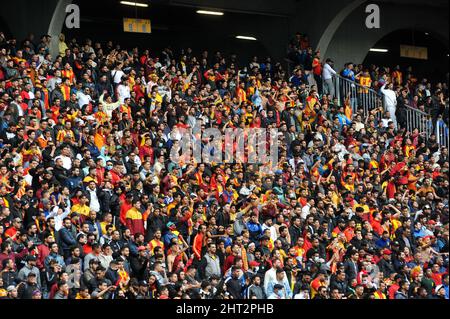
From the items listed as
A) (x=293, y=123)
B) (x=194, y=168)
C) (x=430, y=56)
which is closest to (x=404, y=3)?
(x=430, y=56)

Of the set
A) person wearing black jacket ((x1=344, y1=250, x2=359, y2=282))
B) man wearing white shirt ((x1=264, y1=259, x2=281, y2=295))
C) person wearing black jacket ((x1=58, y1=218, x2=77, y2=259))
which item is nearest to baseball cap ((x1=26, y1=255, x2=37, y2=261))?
person wearing black jacket ((x1=58, y1=218, x2=77, y2=259))

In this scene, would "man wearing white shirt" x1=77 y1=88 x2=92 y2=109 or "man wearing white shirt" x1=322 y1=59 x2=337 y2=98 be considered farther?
"man wearing white shirt" x1=322 y1=59 x2=337 y2=98

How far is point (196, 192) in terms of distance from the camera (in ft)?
75.3

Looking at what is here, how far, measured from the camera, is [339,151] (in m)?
26.3

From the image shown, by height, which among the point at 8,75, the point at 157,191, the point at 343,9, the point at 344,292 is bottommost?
the point at 344,292

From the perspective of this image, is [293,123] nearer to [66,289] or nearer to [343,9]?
[343,9]

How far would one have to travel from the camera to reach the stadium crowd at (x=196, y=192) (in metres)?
19.9

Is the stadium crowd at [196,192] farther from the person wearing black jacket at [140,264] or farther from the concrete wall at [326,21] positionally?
the concrete wall at [326,21]

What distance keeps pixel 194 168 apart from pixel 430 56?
15.9 meters

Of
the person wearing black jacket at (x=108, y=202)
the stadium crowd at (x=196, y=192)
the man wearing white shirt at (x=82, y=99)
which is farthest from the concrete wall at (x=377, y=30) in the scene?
the person wearing black jacket at (x=108, y=202)

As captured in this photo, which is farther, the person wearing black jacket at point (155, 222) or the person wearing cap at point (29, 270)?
the person wearing black jacket at point (155, 222)

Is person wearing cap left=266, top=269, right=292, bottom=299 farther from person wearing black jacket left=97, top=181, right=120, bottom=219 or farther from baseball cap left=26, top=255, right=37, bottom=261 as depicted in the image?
baseball cap left=26, top=255, right=37, bottom=261

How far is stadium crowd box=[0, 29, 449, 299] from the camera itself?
19875 millimetres

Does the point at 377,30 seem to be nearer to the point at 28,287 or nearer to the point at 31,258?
the point at 31,258
